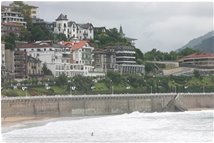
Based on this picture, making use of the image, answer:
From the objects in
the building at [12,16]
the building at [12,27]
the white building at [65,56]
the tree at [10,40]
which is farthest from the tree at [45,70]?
the building at [12,16]

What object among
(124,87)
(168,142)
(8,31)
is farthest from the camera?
(8,31)

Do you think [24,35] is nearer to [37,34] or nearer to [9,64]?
[37,34]

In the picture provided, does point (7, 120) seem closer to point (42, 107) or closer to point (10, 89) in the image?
point (42, 107)

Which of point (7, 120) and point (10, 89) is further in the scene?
point (10, 89)

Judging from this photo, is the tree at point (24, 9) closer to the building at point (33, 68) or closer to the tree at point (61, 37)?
the tree at point (61, 37)

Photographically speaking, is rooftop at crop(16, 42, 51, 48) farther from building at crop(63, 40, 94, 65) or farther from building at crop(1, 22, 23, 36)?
building at crop(63, 40, 94, 65)

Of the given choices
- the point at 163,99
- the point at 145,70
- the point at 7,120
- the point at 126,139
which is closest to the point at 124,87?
the point at 163,99

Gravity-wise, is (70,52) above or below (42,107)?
above

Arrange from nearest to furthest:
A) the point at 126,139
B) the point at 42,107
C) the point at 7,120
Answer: the point at 126,139 → the point at 7,120 → the point at 42,107
